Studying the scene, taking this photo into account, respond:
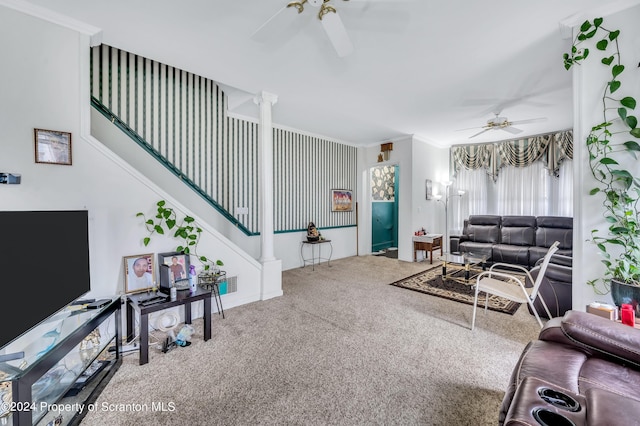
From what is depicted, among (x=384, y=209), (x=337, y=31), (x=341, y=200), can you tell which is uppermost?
(x=337, y=31)

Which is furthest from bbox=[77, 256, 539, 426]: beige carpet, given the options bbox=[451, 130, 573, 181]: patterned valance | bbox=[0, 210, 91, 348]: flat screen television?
bbox=[451, 130, 573, 181]: patterned valance

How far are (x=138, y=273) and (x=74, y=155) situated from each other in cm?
112

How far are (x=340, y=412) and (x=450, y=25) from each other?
2965 millimetres

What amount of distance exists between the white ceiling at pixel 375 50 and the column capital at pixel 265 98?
0.07 meters

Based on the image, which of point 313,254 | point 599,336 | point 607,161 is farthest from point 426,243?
point 599,336

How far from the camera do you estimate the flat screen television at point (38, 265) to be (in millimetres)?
1225

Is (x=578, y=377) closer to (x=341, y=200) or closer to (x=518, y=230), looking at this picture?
(x=518, y=230)

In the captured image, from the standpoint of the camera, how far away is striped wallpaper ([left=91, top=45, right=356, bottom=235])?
3.11 meters

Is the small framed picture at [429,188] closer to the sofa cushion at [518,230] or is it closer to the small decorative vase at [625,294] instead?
the sofa cushion at [518,230]

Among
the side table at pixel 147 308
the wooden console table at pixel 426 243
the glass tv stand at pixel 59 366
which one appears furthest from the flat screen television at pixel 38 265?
the wooden console table at pixel 426 243

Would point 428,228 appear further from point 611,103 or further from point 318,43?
point 318,43

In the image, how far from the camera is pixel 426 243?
5.46 m

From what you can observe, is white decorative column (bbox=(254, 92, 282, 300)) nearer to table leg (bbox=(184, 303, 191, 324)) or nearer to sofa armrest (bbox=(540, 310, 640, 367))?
table leg (bbox=(184, 303, 191, 324))

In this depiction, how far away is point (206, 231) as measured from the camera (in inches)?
115
